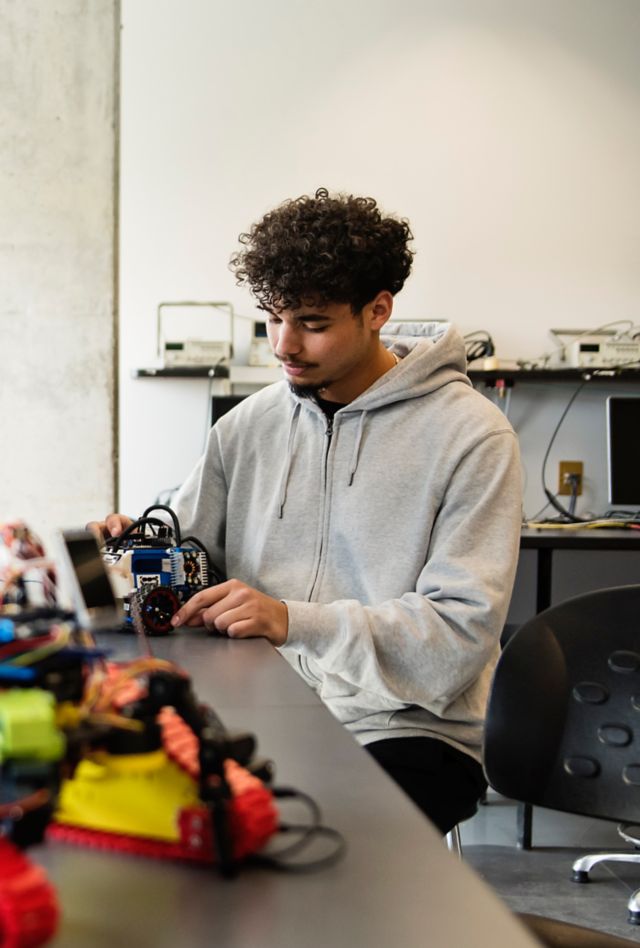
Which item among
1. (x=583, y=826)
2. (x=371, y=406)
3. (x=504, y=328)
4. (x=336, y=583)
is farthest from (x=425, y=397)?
(x=504, y=328)

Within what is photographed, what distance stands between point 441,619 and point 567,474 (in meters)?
2.62

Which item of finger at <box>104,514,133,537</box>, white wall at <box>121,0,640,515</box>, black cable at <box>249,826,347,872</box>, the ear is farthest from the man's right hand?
white wall at <box>121,0,640,515</box>

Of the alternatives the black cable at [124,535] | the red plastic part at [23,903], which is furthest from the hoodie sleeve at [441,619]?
the red plastic part at [23,903]

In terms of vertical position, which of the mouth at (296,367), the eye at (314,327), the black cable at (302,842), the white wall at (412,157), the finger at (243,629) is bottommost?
the finger at (243,629)

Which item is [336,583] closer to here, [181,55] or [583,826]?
[583,826]

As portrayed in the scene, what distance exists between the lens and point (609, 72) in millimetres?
3783

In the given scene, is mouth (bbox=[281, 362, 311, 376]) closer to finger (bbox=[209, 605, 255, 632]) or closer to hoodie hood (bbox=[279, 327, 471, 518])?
hoodie hood (bbox=[279, 327, 471, 518])

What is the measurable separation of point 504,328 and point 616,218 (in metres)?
0.64

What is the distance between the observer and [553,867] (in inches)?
90.4

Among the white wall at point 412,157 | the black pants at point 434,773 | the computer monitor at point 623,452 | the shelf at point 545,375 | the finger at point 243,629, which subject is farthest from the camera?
the white wall at point 412,157

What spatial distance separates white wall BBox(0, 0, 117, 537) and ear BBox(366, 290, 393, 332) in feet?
7.83

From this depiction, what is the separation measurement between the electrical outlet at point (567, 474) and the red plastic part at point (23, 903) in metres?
3.48

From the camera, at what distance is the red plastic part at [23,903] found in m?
0.42

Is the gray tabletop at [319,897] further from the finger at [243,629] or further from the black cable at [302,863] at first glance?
the finger at [243,629]
